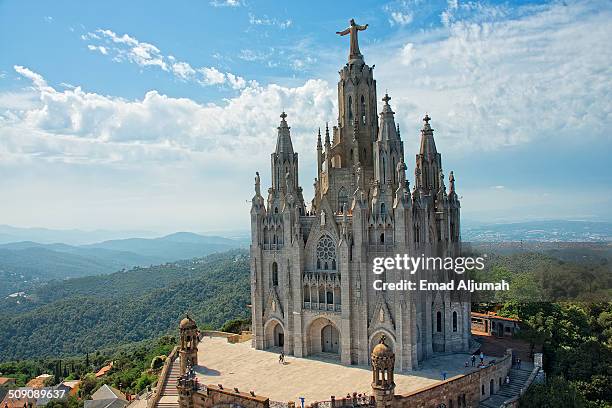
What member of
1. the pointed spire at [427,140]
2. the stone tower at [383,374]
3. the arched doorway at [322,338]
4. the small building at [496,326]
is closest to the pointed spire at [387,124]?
the pointed spire at [427,140]

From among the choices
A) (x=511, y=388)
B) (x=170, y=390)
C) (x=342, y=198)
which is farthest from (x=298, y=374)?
(x=511, y=388)

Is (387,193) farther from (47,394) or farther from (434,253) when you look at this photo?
(47,394)

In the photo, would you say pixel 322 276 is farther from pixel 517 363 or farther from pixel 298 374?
pixel 517 363

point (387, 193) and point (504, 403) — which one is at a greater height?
point (387, 193)

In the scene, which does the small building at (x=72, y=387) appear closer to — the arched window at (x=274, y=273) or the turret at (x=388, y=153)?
the arched window at (x=274, y=273)

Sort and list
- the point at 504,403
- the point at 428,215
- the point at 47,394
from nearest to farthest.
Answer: the point at 504,403 < the point at 428,215 < the point at 47,394

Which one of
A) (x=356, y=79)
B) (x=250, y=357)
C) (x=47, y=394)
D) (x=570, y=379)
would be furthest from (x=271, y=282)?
(x=47, y=394)

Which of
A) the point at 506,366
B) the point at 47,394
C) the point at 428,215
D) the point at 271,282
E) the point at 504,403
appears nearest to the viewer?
the point at 504,403
